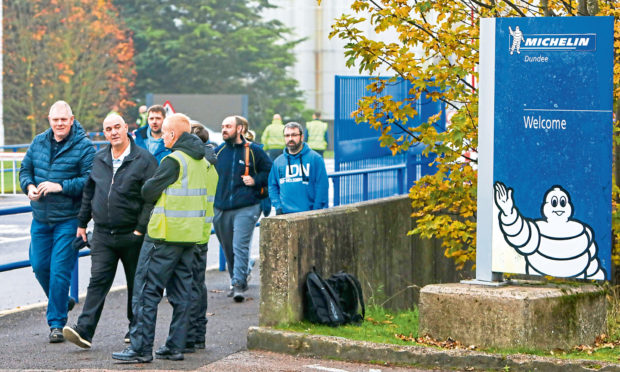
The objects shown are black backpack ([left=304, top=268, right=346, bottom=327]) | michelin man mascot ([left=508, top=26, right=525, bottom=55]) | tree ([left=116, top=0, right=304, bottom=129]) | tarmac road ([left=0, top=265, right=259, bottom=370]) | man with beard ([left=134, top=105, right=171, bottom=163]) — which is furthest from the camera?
tree ([left=116, top=0, right=304, bottom=129])

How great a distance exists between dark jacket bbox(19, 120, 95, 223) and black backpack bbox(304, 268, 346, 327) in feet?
6.37

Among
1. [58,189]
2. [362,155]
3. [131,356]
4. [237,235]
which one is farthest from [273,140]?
[131,356]

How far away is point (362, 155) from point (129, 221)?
563 cm

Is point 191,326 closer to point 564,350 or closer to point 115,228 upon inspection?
point 115,228

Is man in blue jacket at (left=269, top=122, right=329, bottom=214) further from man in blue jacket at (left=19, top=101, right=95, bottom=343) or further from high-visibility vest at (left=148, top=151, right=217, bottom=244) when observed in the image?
high-visibility vest at (left=148, top=151, right=217, bottom=244)

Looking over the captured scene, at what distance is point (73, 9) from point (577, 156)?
4307 centimetres

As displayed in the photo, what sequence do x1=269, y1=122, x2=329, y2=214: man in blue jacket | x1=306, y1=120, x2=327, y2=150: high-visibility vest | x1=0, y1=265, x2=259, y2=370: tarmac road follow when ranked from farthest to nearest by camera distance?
x1=306, y1=120, x2=327, y2=150: high-visibility vest → x1=269, y1=122, x2=329, y2=214: man in blue jacket → x1=0, y1=265, x2=259, y2=370: tarmac road

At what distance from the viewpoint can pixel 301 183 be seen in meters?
11.2

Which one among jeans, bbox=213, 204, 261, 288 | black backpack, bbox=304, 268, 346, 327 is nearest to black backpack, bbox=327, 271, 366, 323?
black backpack, bbox=304, 268, 346, 327

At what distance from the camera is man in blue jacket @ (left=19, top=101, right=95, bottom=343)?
9109 mm

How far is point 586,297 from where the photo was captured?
8531mm

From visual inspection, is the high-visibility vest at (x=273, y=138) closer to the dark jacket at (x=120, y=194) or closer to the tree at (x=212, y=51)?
the dark jacket at (x=120, y=194)

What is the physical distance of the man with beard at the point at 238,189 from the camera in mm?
11547

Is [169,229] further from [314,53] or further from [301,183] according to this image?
[314,53]
